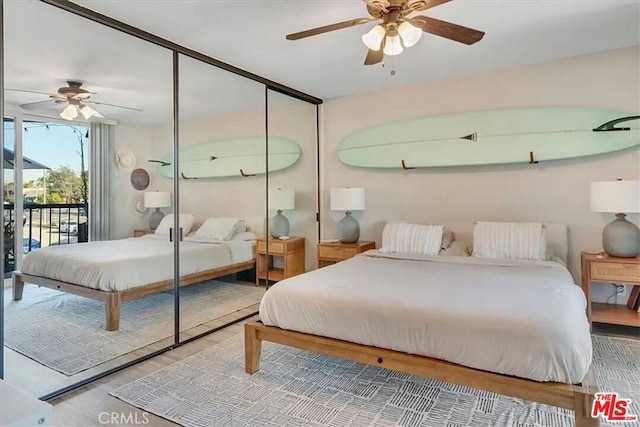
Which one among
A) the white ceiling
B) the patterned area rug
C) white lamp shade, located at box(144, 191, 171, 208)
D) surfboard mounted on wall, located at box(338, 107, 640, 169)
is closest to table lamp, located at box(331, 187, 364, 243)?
surfboard mounted on wall, located at box(338, 107, 640, 169)

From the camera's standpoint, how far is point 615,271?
10.1 ft

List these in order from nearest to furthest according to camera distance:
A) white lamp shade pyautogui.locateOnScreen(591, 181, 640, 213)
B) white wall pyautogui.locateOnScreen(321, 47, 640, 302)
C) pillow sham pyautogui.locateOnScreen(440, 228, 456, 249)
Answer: white lamp shade pyautogui.locateOnScreen(591, 181, 640, 213) → white wall pyautogui.locateOnScreen(321, 47, 640, 302) → pillow sham pyautogui.locateOnScreen(440, 228, 456, 249)

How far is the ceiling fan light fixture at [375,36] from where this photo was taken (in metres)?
2.32

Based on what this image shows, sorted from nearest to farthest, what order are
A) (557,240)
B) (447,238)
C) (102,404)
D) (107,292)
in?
(102,404)
(107,292)
(557,240)
(447,238)

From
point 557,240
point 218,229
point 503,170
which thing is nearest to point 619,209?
point 557,240

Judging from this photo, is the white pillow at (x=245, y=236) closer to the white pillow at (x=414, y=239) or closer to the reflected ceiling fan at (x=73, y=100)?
the white pillow at (x=414, y=239)

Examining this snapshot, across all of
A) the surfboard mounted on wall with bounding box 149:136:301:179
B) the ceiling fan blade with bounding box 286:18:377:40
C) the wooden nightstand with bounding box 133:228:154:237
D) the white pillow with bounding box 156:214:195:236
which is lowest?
the wooden nightstand with bounding box 133:228:154:237

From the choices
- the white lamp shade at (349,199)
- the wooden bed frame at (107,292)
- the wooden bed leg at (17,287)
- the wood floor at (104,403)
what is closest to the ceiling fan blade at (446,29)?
the white lamp shade at (349,199)

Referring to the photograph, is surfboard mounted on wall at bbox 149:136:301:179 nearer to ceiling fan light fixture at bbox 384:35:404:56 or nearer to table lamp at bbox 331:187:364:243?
table lamp at bbox 331:187:364:243

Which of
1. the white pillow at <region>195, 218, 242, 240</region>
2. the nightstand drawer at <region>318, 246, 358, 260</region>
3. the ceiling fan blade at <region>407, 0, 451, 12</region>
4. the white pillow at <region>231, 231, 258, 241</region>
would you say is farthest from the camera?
the nightstand drawer at <region>318, 246, 358, 260</region>

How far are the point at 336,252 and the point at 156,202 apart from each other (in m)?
2.10

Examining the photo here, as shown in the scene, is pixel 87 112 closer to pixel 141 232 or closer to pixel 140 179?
pixel 140 179

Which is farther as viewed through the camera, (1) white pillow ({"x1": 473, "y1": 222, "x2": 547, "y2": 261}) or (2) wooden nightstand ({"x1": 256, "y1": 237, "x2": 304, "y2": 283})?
(2) wooden nightstand ({"x1": 256, "y1": 237, "x2": 304, "y2": 283})

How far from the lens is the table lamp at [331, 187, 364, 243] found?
4.50m
